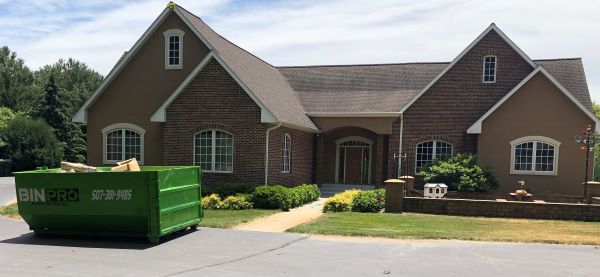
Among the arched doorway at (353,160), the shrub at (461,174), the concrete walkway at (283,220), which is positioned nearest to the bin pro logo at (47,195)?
the concrete walkway at (283,220)

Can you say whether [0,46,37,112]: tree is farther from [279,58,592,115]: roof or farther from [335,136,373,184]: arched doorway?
[335,136,373,184]: arched doorway

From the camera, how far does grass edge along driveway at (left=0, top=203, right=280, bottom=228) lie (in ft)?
42.5

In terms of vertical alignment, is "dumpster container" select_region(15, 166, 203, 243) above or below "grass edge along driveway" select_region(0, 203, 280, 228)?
above

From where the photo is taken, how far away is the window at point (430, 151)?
21281 millimetres

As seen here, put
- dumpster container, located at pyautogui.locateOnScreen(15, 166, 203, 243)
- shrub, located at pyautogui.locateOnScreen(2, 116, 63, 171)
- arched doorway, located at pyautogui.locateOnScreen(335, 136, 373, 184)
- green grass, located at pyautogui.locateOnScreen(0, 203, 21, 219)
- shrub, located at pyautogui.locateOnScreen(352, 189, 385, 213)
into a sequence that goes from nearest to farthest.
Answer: dumpster container, located at pyautogui.locateOnScreen(15, 166, 203, 243) → green grass, located at pyautogui.locateOnScreen(0, 203, 21, 219) → shrub, located at pyautogui.locateOnScreen(352, 189, 385, 213) → arched doorway, located at pyautogui.locateOnScreen(335, 136, 373, 184) → shrub, located at pyautogui.locateOnScreen(2, 116, 63, 171)

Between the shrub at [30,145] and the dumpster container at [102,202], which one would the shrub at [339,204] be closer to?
the dumpster container at [102,202]

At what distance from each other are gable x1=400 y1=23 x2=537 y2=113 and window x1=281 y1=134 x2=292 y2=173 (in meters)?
5.03

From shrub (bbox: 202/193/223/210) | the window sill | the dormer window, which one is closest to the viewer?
shrub (bbox: 202/193/223/210)

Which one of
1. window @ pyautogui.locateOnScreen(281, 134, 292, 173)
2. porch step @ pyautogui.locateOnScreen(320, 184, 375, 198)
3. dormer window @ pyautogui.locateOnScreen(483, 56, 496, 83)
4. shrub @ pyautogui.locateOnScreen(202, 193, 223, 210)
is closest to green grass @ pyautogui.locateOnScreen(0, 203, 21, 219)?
shrub @ pyautogui.locateOnScreen(202, 193, 223, 210)

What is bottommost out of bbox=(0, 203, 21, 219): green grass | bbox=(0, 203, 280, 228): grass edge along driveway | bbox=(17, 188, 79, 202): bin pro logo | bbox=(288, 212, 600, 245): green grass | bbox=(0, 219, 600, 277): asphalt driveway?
bbox=(0, 203, 21, 219): green grass

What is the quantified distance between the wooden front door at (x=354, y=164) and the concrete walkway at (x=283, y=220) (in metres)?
6.34

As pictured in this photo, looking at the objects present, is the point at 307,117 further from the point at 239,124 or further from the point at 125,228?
the point at 125,228

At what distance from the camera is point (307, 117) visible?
22562mm

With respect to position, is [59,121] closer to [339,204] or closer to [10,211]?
[10,211]
